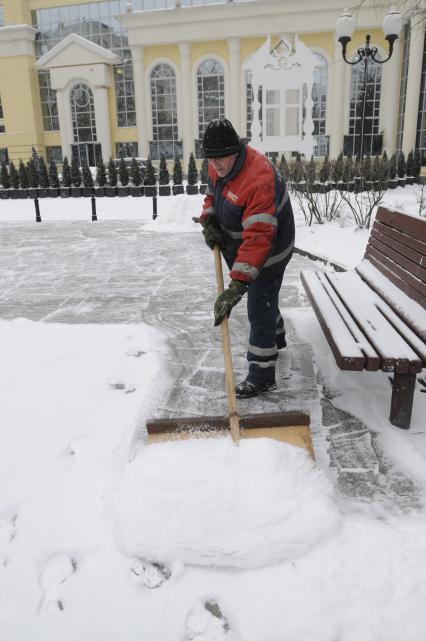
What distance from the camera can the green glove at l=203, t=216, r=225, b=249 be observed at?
10.4 feet

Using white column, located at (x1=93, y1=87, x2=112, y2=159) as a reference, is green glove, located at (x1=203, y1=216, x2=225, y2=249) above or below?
below

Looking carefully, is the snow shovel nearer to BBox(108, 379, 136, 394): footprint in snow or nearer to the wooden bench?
the wooden bench

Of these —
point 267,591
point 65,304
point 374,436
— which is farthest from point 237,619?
point 65,304

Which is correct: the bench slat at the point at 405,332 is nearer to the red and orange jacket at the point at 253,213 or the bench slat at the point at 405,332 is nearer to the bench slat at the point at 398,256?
the bench slat at the point at 398,256

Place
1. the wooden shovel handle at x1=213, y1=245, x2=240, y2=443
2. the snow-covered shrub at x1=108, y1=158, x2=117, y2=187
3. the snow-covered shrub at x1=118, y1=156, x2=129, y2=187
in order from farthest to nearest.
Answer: the snow-covered shrub at x1=118, y1=156, x2=129, y2=187 → the snow-covered shrub at x1=108, y1=158, x2=117, y2=187 → the wooden shovel handle at x1=213, y1=245, x2=240, y2=443

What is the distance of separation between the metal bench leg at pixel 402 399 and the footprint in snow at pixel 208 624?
4.84 ft

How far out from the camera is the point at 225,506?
1975 mm

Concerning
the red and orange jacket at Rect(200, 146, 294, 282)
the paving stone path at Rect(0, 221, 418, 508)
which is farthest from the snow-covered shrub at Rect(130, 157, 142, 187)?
the red and orange jacket at Rect(200, 146, 294, 282)

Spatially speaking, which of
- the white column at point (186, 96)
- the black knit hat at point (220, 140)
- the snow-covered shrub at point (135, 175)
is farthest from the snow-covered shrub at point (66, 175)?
the black knit hat at point (220, 140)

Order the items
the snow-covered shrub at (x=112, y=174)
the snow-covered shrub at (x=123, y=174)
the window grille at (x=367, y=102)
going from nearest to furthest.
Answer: the snow-covered shrub at (x=112, y=174), the snow-covered shrub at (x=123, y=174), the window grille at (x=367, y=102)

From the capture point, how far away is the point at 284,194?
285 centimetres

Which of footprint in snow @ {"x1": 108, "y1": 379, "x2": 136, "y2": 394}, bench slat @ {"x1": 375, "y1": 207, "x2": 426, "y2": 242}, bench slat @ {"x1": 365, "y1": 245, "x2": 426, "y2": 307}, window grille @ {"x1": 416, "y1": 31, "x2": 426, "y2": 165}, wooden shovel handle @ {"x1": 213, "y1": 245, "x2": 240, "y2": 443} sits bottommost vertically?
footprint in snow @ {"x1": 108, "y1": 379, "x2": 136, "y2": 394}

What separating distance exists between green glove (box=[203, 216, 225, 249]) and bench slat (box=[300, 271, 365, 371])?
30.9 inches

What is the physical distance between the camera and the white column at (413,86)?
2092 cm
